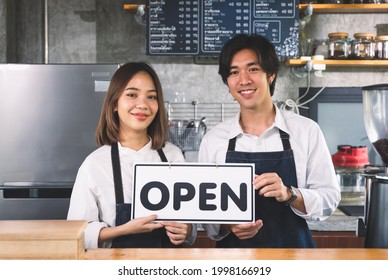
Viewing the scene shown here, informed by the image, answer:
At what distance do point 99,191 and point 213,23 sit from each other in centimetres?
243


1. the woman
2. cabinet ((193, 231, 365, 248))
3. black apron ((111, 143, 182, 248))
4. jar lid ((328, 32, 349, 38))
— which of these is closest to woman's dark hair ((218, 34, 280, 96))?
the woman

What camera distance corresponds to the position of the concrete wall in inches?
159

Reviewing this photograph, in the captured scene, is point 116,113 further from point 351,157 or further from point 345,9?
point 345,9

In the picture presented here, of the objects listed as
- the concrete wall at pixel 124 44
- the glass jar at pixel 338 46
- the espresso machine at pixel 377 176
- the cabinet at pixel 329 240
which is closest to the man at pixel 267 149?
the espresso machine at pixel 377 176

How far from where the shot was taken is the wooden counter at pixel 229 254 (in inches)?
50.9

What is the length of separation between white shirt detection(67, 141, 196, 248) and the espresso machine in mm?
550

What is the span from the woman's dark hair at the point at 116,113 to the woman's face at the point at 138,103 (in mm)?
15

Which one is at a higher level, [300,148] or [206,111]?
[206,111]

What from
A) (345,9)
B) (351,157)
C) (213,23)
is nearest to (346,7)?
(345,9)

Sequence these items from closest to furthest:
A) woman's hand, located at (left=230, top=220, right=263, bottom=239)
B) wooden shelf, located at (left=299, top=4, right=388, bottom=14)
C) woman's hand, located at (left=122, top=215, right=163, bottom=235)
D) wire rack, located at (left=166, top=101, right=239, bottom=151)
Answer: woman's hand, located at (left=122, top=215, right=163, bottom=235)
woman's hand, located at (left=230, top=220, right=263, bottom=239)
wooden shelf, located at (left=299, top=4, right=388, bottom=14)
wire rack, located at (left=166, top=101, right=239, bottom=151)

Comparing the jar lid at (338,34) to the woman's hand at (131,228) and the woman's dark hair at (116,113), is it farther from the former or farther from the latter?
the woman's hand at (131,228)

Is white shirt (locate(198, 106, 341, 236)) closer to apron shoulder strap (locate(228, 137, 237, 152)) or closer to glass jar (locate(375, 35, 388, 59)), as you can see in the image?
apron shoulder strap (locate(228, 137, 237, 152))

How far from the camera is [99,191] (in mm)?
1708
